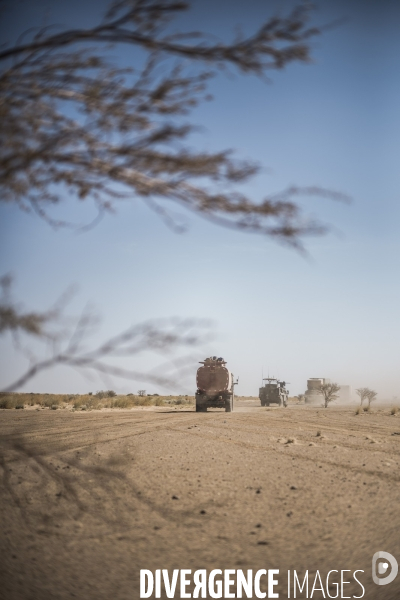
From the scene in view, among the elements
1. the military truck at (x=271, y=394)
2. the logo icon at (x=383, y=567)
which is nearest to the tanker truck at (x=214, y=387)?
the military truck at (x=271, y=394)

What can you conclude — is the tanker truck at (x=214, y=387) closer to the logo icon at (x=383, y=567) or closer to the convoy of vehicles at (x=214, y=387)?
the convoy of vehicles at (x=214, y=387)

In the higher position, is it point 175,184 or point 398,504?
point 175,184

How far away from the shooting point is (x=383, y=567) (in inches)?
193

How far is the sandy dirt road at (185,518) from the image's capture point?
4.63 m

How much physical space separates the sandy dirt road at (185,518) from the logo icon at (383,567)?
0.08 meters

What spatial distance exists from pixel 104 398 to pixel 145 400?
369cm

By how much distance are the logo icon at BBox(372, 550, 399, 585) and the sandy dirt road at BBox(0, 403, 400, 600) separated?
76 mm

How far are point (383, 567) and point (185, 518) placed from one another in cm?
237

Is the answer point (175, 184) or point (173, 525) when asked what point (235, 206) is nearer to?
point (175, 184)

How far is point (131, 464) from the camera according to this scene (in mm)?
9734

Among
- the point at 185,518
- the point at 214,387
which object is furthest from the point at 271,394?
the point at 185,518

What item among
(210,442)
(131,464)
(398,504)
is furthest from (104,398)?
(398,504)

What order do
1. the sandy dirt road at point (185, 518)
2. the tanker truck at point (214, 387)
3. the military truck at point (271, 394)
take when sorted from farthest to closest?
the military truck at point (271, 394) < the tanker truck at point (214, 387) < the sandy dirt road at point (185, 518)

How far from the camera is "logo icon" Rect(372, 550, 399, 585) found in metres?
4.68
